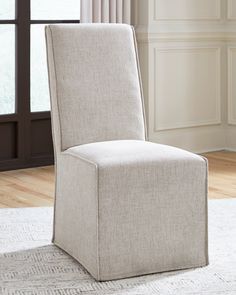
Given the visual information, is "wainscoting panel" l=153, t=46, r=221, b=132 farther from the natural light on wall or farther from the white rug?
the white rug

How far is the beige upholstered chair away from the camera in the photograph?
2.84m

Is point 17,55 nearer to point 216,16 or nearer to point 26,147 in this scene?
point 26,147

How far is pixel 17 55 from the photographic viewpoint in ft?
17.1

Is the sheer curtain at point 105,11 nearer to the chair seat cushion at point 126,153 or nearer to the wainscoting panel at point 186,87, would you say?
the wainscoting panel at point 186,87

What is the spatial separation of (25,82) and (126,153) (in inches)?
98.4

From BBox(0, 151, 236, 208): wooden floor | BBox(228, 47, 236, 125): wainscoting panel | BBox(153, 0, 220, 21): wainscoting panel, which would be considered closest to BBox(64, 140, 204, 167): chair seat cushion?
BBox(0, 151, 236, 208): wooden floor

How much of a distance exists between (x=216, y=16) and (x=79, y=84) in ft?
9.79

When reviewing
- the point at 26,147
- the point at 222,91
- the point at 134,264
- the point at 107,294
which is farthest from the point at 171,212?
the point at 222,91

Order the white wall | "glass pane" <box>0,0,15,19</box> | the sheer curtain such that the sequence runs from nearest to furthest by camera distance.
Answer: "glass pane" <box>0,0,15,19</box>
the sheer curtain
the white wall

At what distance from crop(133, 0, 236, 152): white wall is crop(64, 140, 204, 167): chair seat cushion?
255cm

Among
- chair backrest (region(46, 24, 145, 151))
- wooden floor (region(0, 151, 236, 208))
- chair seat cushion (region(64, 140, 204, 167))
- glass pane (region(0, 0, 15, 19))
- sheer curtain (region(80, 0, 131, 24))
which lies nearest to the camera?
chair seat cushion (region(64, 140, 204, 167))

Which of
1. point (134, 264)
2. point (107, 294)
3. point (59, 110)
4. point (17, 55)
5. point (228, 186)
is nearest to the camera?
point (107, 294)

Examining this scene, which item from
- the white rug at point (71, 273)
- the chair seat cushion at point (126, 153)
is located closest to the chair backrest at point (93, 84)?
the chair seat cushion at point (126, 153)

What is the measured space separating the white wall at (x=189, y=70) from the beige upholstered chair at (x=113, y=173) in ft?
7.38
